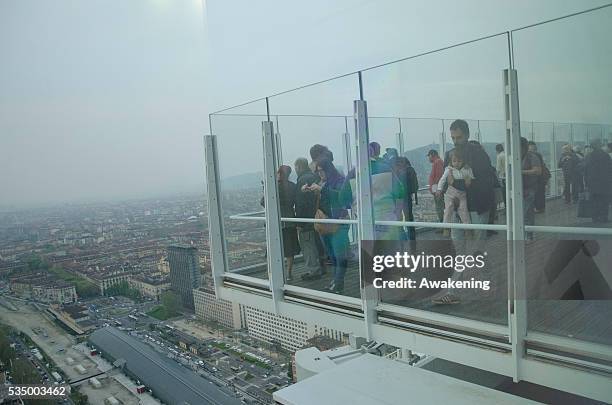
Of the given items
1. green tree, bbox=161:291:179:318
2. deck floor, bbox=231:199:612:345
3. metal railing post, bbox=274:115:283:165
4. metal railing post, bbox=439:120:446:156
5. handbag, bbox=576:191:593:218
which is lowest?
green tree, bbox=161:291:179:318

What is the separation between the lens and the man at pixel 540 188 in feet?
5.95

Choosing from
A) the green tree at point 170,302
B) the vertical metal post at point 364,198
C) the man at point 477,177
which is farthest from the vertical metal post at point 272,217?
the green tree at point 170,302

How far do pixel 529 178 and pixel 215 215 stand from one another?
2794mm

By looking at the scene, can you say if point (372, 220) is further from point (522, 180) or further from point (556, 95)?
point (556, 95)

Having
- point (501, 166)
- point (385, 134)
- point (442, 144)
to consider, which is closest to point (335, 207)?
point (385, 134)

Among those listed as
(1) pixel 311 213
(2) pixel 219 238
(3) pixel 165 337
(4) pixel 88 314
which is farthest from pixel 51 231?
(1) pixel 311 213

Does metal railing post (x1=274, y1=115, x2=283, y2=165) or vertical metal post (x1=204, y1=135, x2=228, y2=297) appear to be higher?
metal railing post (x1=274, y1=115, x2=283, y2=165)

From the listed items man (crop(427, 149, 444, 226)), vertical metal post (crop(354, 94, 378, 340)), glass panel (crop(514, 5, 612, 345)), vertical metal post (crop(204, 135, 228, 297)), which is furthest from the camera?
vertical metal post (crop(204, 135, 228, 297))

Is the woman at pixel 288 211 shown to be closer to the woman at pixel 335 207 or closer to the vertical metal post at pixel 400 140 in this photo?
the woman at pixel 335 207

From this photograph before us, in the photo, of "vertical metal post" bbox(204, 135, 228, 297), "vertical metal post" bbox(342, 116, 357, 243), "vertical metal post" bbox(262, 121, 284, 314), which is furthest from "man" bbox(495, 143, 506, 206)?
"vertical metal post" bbox(204, 135, 228, 297)

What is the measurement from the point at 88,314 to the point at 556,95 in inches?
433

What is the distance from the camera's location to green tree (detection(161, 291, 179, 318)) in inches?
407

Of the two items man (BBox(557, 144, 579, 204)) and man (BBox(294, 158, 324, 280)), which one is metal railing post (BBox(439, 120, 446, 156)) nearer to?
man (BBox(557, 144, 579, 204))

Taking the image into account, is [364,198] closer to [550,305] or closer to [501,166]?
[501,166]
